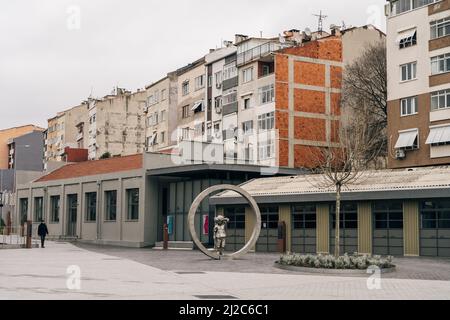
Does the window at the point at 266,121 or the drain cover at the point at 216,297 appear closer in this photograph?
the drain cover at the point at 216,297

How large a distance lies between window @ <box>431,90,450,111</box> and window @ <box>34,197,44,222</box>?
33800 mm

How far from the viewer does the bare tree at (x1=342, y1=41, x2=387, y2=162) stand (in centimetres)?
5228

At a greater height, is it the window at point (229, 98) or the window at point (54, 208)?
the window at point (229, 98)

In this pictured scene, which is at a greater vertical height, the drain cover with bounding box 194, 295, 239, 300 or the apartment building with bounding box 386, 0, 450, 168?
the apartment building with bounding box 386, 0, 450, 168

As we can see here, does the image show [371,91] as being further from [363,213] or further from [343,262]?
[343,262]

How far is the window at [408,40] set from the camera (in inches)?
1790

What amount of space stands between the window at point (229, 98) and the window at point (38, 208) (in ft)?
59.6

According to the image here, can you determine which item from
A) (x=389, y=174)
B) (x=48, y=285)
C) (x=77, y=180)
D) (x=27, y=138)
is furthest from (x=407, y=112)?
(x=27, y=138)

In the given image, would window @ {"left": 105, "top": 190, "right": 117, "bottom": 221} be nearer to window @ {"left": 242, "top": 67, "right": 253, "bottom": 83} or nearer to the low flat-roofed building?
the low flat-roofed building

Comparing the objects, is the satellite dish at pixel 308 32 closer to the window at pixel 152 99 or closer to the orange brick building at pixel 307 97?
the orange brick building at pixel 307 97

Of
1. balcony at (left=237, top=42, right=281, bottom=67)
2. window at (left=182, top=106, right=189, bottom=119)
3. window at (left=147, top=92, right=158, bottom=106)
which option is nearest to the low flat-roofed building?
balcony at (left=237, top=42, right=281, bottom=67)

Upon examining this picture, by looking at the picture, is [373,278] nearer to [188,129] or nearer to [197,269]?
[197,269]

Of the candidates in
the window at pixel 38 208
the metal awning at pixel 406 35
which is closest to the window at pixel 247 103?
the metal awning at pixel 406 35

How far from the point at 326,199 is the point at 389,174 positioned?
3435 millimetres
